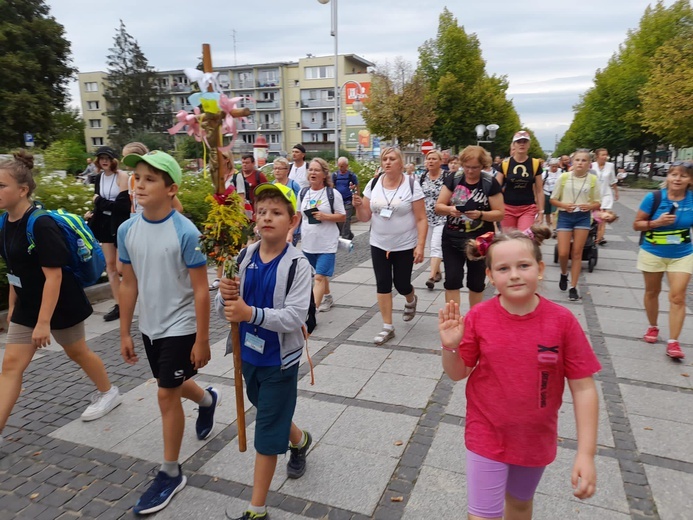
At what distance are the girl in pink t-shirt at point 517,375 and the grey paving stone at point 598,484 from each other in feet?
3.25

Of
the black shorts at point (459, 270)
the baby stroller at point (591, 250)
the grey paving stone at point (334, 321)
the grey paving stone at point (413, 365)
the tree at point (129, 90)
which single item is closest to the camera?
the grey paving stone at point (413, 365)

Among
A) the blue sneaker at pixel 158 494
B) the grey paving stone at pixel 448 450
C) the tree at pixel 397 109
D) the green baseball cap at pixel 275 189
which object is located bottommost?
the grey paving stone at pixel 448 450

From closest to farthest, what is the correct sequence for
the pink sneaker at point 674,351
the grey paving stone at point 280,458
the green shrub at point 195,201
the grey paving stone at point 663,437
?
the grey paving stone at point 280,458, the grey paving stone at point 663,437, the pink sneaker at point 674,351, the green shrub at point 195,201

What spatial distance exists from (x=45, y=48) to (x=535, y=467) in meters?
42.8

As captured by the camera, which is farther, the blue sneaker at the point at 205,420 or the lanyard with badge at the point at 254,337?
the blue sneaker at the point at 205,420

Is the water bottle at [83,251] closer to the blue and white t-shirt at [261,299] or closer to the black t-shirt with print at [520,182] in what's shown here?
the blue and white t-shirt at [261,299]

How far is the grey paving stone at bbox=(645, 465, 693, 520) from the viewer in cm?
261

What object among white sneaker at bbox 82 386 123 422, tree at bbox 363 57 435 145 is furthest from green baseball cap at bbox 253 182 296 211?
tree at bbox 363 57 435 145

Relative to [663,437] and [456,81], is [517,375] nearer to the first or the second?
[663,437]

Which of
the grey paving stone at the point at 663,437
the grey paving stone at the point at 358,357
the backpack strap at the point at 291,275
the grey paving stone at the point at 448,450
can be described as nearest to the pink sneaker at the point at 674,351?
the grey paving stone at the point at 663,437

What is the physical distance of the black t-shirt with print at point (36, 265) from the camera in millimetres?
3211

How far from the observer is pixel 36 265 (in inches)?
131

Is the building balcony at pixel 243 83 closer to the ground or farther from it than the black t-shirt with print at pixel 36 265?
farther from it

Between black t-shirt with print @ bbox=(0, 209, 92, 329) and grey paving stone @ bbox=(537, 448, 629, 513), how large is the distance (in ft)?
11.2
